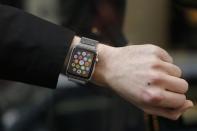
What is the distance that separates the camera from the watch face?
0.72 metres

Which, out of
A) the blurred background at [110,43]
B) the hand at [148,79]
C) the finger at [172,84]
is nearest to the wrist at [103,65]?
the hand at [148,79]

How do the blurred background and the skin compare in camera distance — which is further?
the blurred background

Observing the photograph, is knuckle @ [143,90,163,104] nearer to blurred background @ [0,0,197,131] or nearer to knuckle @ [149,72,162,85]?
knuckle @ [149,72,162,85]

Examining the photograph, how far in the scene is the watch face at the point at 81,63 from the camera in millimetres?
720

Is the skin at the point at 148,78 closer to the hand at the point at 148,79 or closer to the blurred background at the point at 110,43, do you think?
the hand at the point at 148,79

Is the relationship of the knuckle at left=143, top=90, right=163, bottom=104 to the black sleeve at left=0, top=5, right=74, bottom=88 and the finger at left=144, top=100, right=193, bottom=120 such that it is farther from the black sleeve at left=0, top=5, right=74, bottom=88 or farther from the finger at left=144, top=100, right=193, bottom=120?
the black sleeve at left=0, top=5, right=74, bottom=88

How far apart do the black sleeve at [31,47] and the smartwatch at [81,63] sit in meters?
0.02

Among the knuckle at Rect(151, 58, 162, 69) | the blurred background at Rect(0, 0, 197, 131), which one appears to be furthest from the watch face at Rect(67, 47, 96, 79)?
the blurred background at Rect(0, 0, 197, 131)

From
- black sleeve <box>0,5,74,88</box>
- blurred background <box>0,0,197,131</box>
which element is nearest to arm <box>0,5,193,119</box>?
black sleeve <box>0,5,74,88</box>

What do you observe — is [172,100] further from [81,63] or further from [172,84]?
[81,63]

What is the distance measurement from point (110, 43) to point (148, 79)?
1.36ft

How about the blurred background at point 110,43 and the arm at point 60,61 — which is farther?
the blurred background at point 110,43

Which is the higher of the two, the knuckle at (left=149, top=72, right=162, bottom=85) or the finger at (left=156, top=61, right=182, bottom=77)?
the finger at (left=156, top=61, right=182, bottom=77)

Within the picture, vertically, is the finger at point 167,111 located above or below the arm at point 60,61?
below
